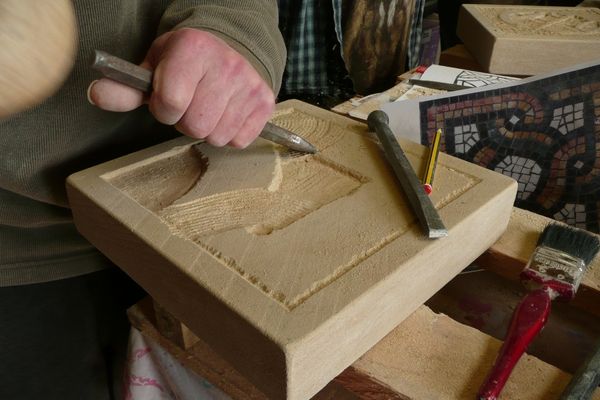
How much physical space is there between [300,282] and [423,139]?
0.41 m

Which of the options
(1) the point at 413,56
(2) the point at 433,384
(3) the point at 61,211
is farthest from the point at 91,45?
(1) the point at 413,56

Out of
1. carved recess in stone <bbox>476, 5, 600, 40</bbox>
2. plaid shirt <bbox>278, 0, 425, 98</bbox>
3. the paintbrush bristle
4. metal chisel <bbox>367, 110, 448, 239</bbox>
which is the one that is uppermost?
carved recess in stone <bbox>476, 5, 600, 40</bbox>

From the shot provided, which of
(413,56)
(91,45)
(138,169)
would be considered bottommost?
(413,56)

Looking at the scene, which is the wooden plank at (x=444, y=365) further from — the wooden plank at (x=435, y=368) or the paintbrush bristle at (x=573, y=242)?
the paintbrush bristle at (x=573, y=242)

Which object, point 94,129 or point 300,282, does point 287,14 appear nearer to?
point 94,129

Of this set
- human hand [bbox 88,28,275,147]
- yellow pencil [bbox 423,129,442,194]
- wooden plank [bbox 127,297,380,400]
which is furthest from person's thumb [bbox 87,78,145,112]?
yellow pencil [bbox 423,129,442,194]

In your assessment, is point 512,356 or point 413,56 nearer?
point 512,356

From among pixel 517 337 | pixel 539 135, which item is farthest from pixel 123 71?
pixel 539 135

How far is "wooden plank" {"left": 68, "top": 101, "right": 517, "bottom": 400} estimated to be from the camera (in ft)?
1.59

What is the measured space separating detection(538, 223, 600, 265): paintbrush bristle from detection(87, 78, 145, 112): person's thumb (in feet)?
1.63

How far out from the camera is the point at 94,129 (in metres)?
0.74

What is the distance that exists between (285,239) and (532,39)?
0.97 metres

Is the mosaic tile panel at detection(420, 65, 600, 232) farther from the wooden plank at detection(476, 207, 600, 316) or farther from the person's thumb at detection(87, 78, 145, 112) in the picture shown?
the person's thumb at detection(87, 78, 145, 112)

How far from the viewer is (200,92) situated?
0.62m
